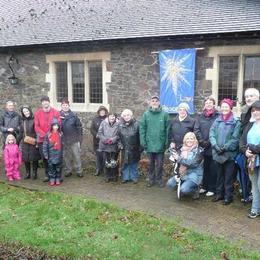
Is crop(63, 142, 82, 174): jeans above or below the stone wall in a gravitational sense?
below

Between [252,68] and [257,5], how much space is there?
184 centimetres

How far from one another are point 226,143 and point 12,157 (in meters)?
4.65

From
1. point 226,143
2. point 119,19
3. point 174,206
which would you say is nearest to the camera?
point 226,143

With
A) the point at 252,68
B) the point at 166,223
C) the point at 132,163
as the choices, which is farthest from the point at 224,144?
the point at 252,68

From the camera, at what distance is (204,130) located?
7109 millimetres

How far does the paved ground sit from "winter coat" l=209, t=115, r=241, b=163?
888 mm

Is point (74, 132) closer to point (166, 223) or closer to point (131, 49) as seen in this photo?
point (131, 49)

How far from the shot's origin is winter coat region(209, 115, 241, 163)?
21.3 feet

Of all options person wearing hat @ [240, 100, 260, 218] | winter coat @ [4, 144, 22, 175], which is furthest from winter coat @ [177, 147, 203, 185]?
winter coat @ [4, 144, 22, 175]

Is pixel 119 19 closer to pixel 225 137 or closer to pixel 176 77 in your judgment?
pixel 176 77

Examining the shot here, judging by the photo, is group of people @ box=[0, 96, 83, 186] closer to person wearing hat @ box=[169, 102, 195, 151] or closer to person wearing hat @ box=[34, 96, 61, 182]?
person wearing hat @ box=[34, 96, 61, 182]

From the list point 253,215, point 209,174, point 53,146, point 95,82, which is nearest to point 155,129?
point 209,174

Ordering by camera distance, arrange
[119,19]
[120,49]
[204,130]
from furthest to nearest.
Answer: [119,19] < [120,49] < [204,130]

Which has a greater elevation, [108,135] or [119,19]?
[119,19]
